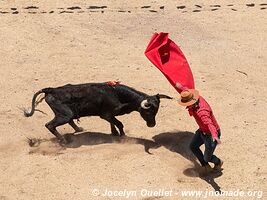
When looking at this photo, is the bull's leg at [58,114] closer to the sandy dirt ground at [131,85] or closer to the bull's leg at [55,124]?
the bull's leg at [55,124]

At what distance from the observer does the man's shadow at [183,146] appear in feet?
29.5

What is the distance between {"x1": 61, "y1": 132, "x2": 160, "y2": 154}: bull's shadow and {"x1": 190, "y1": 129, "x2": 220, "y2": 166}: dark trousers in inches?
45.3

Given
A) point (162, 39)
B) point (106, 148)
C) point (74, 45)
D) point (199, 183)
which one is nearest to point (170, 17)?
point (74, 45)

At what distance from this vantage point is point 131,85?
12.5 metres

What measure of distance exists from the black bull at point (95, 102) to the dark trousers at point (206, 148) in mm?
1260

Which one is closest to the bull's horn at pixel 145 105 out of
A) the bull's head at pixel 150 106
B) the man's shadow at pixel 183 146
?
the bull's head at pixel 150 106

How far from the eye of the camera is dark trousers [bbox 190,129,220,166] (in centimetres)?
860

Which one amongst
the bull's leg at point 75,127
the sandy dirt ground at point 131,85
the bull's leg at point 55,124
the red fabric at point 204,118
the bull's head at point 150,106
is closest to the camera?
the red fabric at point 204,118

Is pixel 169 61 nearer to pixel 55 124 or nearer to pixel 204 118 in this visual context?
pixel 204 118

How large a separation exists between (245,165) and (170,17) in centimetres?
881

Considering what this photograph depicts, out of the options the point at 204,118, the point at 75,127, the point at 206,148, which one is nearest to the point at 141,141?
the point at 75,127

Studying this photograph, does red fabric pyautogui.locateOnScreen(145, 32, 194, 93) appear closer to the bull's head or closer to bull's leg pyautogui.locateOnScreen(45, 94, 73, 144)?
the bull's head

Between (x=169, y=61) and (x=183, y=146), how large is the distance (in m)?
1.69

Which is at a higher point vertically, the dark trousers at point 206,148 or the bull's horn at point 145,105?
the bull's horn at point 145,105
